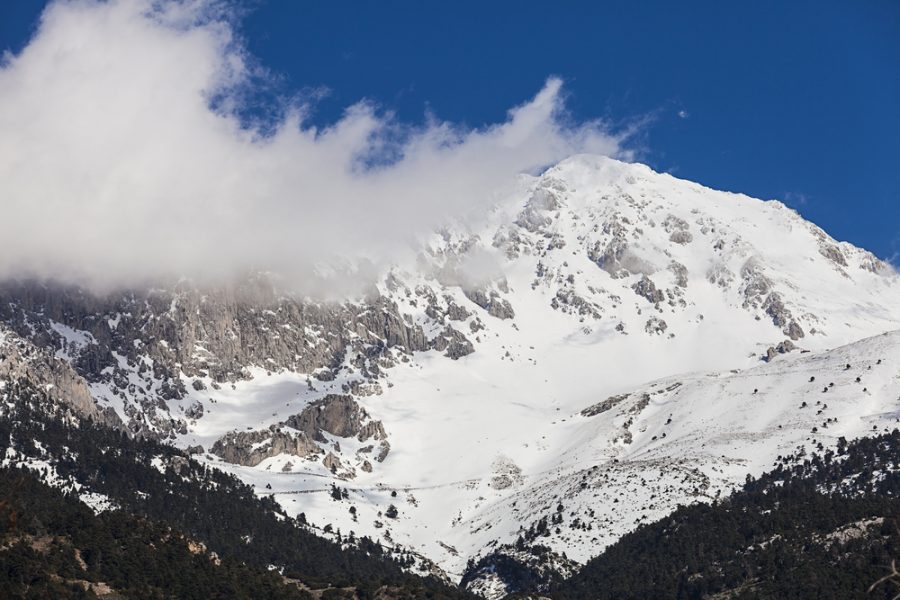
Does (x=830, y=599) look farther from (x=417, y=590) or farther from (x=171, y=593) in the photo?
(x=171, y=593)

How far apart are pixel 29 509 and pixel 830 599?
127 m

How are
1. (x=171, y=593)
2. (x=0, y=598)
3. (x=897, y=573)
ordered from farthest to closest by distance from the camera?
(x=171, y=593) → (x=0, y=598) → (x=897, y=573)

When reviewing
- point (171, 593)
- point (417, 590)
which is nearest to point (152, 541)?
point (171, 593)

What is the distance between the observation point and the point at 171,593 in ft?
517

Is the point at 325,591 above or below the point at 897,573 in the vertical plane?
above

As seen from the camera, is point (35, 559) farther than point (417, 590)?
No

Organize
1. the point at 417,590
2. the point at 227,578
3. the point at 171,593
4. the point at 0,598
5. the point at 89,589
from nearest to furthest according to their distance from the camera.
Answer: the point at 0,598, the point at 89,589, the point at 171,593, the point at 227,578, the point at 417,590

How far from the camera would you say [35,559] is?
147 meters

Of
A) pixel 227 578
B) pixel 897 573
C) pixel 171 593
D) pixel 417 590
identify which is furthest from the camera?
pixel 417 590

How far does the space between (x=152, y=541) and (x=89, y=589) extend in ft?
99.2

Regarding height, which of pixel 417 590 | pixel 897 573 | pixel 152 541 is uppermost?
pixel 152 541

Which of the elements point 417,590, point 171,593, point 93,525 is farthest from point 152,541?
point 417,590

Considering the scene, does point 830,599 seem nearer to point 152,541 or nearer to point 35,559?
point 152,541

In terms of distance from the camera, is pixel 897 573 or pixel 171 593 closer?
pixel 897 573
